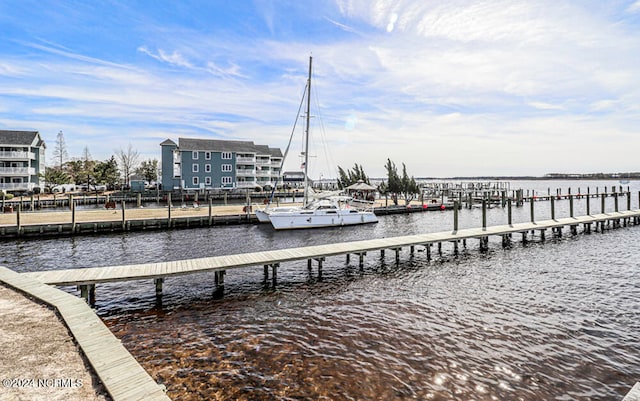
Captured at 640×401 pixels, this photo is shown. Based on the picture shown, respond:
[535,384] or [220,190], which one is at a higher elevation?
[220,190]

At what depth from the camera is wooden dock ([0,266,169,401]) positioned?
5.66 m

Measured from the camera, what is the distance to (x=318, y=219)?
33.2 meters

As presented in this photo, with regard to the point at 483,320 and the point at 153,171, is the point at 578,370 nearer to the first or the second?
the point at 483,320

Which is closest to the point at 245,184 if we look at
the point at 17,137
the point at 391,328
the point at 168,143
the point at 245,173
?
the point at 245,173

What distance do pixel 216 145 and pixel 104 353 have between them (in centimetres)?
6913

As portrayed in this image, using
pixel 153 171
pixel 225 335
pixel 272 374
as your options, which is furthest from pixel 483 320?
pixel 153 171

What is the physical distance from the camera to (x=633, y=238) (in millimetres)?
27422

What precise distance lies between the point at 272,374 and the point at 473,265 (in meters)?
14.4

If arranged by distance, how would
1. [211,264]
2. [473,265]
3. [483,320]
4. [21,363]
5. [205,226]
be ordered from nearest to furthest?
[21,363] < [483,320] < [211,264] < [473,265] < [205,226]

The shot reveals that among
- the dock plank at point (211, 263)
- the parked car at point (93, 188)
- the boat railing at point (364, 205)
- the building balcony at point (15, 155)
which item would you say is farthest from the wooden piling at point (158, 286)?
the parked car at point (93, 188)

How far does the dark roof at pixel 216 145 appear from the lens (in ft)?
225

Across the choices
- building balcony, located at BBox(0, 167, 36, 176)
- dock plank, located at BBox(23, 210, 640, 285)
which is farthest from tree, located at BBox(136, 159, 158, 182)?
dock plank, located at BBox(23, 210, 640, 285)

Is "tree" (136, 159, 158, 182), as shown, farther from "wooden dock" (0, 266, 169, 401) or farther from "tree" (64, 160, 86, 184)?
"wooden dock" (0, 266, 169, 401)

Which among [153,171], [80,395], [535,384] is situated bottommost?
[535,384]
